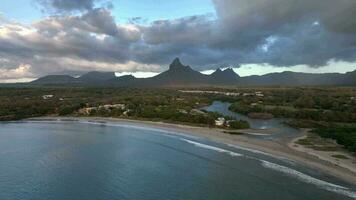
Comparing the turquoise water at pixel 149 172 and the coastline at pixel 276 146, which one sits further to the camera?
the coastline at pixel 276 146

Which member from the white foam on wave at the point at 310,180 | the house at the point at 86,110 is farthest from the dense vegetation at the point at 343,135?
the house at the point at 86,110

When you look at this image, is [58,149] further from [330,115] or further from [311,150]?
[330,115]

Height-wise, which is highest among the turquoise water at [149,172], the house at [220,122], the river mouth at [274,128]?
the house at [220,122]

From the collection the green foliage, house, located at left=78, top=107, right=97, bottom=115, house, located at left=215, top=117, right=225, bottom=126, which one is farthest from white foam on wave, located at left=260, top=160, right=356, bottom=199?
house, located at left=78, top=107, right=97, bottom=115

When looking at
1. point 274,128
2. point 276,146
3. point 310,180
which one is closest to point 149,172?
point 310,180

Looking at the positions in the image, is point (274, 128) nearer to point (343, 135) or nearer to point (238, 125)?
point (238, 125)

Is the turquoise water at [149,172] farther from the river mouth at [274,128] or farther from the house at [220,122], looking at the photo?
the house at [220,122]

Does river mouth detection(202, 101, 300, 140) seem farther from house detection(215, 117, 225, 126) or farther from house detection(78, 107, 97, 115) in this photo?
house detection(78, 107, 97, 115)
